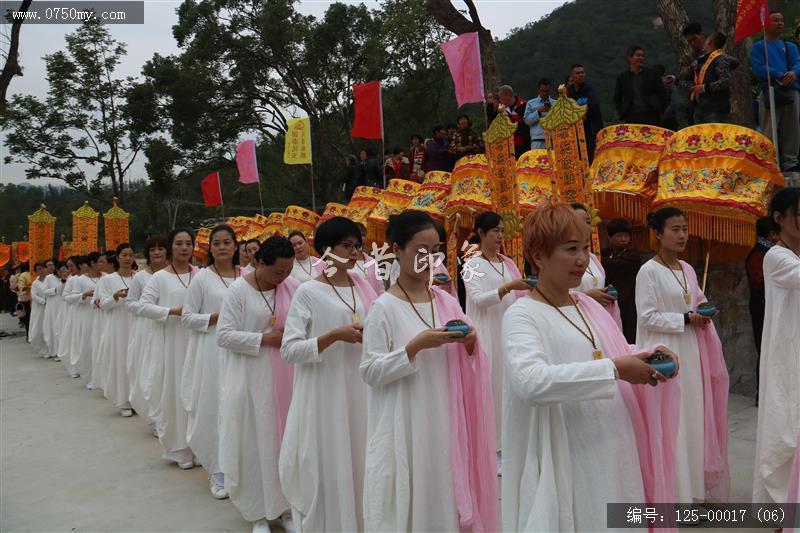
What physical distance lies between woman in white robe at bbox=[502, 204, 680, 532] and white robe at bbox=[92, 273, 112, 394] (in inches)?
306

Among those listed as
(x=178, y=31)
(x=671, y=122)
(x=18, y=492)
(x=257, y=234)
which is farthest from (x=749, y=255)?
(x=178, y=31)

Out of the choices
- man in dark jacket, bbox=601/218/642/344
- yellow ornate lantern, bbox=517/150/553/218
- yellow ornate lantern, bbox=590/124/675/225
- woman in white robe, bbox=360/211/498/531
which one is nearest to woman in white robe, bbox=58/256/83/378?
yellow ornate lantern, bbox=517/150/553/218

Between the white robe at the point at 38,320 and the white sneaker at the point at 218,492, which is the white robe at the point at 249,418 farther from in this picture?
the white robe at the point at 38,320

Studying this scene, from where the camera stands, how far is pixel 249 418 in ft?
13.8

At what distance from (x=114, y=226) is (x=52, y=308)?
215 centimetres

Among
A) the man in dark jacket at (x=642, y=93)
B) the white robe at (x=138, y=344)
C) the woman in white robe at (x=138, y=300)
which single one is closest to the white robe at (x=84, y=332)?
the white robe at (x=138, y=344)

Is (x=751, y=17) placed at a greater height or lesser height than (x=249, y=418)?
greater

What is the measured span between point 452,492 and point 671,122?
6219mm

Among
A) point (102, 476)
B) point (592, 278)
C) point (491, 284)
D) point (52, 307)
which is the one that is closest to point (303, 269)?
point (491, 284)

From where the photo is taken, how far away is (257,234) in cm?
1254

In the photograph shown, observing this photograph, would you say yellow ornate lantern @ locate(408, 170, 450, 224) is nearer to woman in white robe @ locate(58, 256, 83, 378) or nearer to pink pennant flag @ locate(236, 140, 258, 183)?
pink pennant flag @ locate(236, 140, 258, 183)

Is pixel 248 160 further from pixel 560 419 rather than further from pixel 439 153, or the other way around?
pixel 560 419

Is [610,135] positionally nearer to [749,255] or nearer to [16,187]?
[749,255]

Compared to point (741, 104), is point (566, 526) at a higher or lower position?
lower
